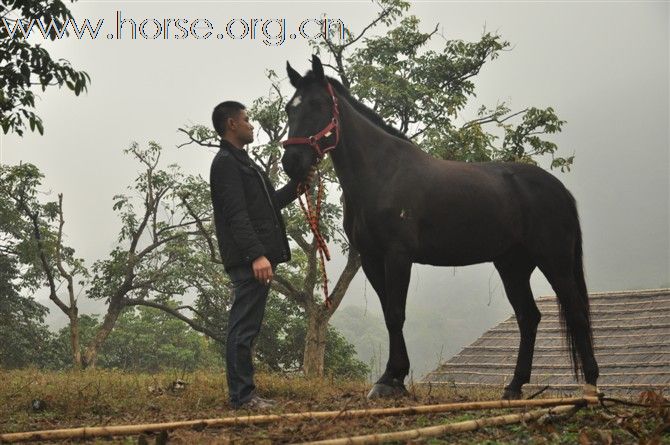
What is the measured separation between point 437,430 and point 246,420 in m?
1.31

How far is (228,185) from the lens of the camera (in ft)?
20.3

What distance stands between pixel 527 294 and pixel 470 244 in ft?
3.52

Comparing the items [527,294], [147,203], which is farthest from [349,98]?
[147,203]

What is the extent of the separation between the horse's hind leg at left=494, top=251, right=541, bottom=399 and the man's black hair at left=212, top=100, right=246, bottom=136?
120 inches

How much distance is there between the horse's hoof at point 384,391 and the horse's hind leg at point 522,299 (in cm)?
141

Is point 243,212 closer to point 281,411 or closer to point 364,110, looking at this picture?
point 281,411

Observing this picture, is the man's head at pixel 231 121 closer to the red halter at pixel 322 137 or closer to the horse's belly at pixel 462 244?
the red halter at pixel 322 137

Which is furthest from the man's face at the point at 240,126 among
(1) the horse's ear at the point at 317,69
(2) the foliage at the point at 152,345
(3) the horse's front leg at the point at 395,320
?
(2) the foliage at the point at 152,345

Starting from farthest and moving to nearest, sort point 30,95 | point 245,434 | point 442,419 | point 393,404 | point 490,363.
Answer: point 490,363
point 30,95
point 393,404
point 442,419
point 245,434

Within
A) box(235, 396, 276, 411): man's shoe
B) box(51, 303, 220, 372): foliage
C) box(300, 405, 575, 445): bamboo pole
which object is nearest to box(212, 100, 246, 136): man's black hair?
box(235, 396, 276, 411): man's shoe

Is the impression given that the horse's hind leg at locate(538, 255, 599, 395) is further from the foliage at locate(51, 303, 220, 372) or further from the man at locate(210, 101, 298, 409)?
the foliage at locate(51, 303, 220, 372)

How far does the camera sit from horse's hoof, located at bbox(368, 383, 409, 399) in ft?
21.0

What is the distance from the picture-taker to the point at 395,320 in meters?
6.46

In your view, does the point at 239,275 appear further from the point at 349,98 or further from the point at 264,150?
the point at 264,150
